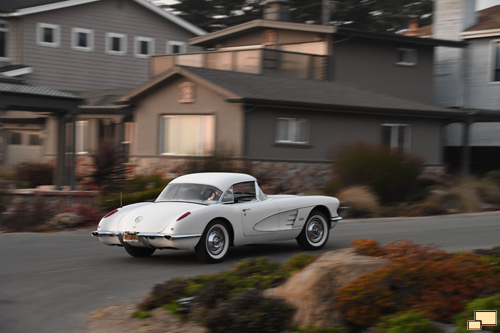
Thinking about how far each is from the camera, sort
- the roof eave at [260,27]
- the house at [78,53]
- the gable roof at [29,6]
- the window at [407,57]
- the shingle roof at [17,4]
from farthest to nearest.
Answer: the shingle roof at [17,4]
the gable roof at [29,6]
the window at [407,57]
the house at [78,53]
the roof eave at [260,27]

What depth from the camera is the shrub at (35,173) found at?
24234 millimetres

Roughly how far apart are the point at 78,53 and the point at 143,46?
13.5 feet

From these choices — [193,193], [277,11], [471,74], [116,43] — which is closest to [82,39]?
[116,43]

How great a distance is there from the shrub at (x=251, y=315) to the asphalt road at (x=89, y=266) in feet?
5.11

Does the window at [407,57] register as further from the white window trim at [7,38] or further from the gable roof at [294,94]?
the white window trim at [7,38]

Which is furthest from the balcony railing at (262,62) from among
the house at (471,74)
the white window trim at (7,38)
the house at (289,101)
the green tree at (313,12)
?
the green tree at (313,12)

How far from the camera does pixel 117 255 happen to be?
12.6 meters

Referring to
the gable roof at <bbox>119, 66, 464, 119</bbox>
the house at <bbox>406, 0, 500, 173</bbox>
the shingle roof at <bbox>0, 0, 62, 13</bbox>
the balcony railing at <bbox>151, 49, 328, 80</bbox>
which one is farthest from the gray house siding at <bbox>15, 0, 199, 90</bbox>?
the house at <bbox>406, 0, 500, 173</bbox>

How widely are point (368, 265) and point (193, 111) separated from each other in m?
18.4

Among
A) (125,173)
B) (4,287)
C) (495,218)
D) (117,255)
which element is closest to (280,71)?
(125,173)

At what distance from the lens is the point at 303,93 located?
87.4 feet

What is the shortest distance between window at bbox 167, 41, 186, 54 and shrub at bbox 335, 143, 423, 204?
20871 mm

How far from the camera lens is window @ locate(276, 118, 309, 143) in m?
25.6

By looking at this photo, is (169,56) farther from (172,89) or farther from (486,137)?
(486,137)
